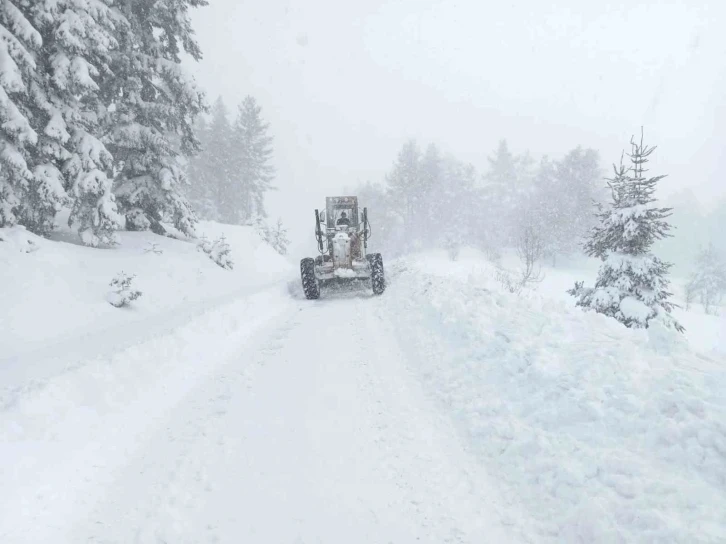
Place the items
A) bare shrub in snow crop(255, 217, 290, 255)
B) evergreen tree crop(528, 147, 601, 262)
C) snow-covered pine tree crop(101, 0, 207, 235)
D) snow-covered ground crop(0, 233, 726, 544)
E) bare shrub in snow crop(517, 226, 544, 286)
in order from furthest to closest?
evergreen tree crop(528, 147, 601, 262)
bare shrub in snow crop(255, 217, 290, 255)
bare shrub in snow crop(517, 226, 544, 286)
snow-covered pine tree crop(101, 0, 207, 235)
snow-covered ground crop(0, 233, 726, 544)

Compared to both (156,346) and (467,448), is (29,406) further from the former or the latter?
(467,448)

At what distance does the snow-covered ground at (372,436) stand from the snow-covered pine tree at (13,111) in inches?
139

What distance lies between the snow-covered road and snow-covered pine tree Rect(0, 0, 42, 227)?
6.40m

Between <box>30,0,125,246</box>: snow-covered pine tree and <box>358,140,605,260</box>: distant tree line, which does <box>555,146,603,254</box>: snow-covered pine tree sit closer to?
<box>358,140,605,260</box>: distant tree line

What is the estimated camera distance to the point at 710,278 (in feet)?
104

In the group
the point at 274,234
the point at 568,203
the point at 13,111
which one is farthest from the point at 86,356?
the point at 568,203

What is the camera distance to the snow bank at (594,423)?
96.8 inches

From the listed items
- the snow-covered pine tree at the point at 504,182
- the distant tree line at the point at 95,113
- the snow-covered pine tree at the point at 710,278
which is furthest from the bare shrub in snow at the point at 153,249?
the snow-covered pine tree at the point at 504,182

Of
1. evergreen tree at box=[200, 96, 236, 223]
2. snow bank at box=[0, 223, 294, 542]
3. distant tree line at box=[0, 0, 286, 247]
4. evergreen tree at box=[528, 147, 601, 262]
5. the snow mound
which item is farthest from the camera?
evergreen tree at box=[200, 96, 236, 223]

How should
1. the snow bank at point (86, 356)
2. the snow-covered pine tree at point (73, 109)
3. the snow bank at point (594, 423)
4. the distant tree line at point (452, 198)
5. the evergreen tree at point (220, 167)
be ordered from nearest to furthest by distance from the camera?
the snow bank at point (594, 423) < the snow bank at point (86, 356) < the snow-covered pine tree at point (73, 109) < the evergreen tree at point (220, 167) < the distant tree line at point (452, 198)

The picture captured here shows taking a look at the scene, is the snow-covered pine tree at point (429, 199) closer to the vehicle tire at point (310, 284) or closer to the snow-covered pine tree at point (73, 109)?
the vehicle tire at point (310, 284)

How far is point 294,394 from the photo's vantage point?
487 centimetres

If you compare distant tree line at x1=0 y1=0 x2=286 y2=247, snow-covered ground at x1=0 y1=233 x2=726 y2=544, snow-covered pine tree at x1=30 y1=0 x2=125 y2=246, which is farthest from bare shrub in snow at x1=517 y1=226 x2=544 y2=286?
snow-covered pine tree at x1=30 y1=0 x2=125 y2=246

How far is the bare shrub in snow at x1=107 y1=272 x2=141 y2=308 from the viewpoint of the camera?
29.2 ft
